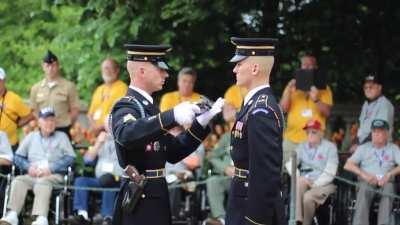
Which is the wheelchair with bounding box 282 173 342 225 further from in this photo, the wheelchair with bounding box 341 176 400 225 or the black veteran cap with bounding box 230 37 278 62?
the black veteran cap with bounding box 230 37 278 62

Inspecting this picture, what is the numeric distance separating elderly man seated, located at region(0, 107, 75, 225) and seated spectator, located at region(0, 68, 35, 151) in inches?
17.4

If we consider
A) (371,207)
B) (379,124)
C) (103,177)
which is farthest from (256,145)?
(103,177)

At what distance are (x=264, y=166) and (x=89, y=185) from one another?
17.8 ft

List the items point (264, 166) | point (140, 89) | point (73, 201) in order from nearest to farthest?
point (264, 166), point (140, 89), point (73, 201)

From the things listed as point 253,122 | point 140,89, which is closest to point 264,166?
point 253,122

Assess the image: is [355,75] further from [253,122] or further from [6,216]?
[253,122]

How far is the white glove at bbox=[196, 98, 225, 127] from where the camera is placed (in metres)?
7.46

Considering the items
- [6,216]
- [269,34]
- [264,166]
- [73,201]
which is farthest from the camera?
[269,34]

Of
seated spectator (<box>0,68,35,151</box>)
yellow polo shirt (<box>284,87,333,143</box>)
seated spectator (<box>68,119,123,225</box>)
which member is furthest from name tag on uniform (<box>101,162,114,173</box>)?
yellow polo shirt (<box>284,87,333,143</box>)

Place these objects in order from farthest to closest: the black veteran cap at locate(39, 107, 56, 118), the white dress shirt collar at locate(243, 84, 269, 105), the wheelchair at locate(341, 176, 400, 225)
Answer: the black veteran cap at locate(39, 107, 56, 118), the wheelchair at locate(341, 176, 400, 225), the white dress shirt collar at locate(243, 84, 269, 105)

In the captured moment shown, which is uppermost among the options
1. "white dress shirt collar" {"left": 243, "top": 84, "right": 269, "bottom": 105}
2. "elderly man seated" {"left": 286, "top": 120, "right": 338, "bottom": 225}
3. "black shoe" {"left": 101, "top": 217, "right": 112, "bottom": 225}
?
"white dress shirt collar" {"left": 243, "top": 84, "right": 269, "bottom": 105}

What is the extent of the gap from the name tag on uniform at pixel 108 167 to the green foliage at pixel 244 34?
4.89 feet

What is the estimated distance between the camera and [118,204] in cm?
777

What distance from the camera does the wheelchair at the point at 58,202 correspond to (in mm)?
11719
